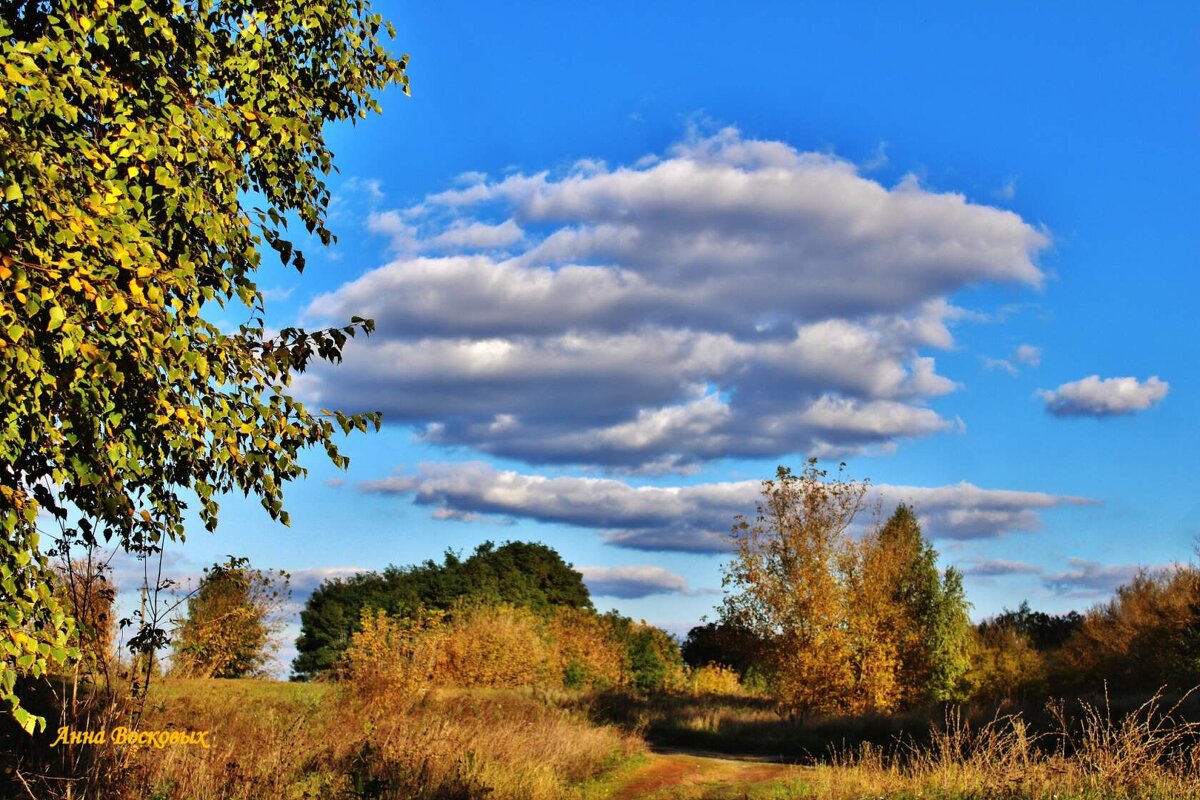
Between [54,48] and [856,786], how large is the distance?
11.5 m

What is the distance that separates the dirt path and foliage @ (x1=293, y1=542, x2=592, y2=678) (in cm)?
2010

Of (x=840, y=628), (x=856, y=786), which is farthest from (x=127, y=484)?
(x=840, y=628)

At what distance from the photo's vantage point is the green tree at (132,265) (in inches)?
224

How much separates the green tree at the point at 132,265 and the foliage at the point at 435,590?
1190 inches

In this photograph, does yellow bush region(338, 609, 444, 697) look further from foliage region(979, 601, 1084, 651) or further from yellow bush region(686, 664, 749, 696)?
foliage region(979, 601, 1084, 651)

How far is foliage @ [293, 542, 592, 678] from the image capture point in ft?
144

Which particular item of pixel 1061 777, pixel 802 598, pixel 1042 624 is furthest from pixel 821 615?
pixel 1042 624

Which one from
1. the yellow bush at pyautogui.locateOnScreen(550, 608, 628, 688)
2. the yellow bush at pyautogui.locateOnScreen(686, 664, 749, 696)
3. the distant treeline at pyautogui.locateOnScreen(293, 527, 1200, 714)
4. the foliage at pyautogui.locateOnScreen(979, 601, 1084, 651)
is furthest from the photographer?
the foliage at pyautogui.locateOnScreen(979, 601, 1084, 651)

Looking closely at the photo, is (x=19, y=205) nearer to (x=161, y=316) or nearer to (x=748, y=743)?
(x=161, y=316)

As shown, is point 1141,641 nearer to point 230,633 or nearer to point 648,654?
point 648,654

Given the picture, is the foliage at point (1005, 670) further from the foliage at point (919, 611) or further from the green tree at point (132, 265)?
the green tree at point (132, 265)

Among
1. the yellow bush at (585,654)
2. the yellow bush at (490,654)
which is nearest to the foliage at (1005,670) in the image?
the yellow bush at (585,654)

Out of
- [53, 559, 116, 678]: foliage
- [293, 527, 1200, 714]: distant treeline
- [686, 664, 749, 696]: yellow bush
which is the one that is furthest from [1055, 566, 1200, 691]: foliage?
[53, 559, 116, 678]: foliage

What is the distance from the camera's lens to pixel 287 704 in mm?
17094
